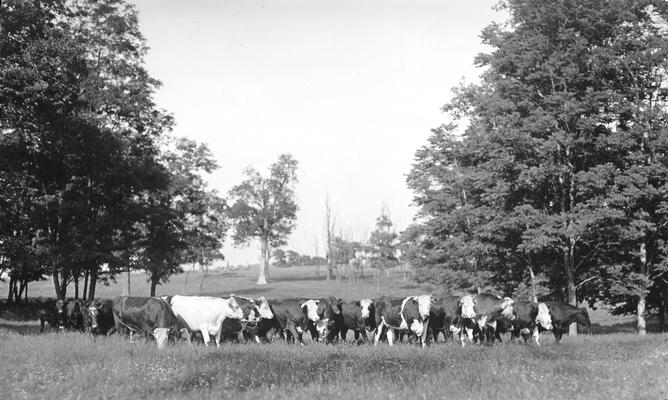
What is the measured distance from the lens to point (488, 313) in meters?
20.7

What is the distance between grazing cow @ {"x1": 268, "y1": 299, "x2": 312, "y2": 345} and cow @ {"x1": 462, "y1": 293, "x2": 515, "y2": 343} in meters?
5.87

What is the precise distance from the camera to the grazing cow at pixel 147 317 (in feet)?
58.9

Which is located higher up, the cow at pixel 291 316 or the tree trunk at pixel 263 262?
the tree trunk at pixel 263 262

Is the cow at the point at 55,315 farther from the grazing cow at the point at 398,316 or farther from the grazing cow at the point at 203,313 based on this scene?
the grazing cow at the point at 398,316

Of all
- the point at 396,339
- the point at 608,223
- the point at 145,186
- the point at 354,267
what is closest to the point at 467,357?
the point at 396,339

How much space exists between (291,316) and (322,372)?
27.8 feet

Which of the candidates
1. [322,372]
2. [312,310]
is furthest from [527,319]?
[322,372]

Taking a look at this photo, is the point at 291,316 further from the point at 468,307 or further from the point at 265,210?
the point at 265,210

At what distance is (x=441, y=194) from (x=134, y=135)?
67.0 feet

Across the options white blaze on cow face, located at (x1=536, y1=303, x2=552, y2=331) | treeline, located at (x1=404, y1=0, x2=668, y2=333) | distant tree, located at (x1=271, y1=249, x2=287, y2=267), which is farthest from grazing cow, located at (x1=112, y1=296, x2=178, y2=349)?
distant tree, located at (x1=271, y1=249, x2=287, y2=267)

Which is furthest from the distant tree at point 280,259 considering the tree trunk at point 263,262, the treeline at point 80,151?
the treeline at point 80,151

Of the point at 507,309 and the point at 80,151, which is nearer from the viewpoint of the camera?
the point at 507,309

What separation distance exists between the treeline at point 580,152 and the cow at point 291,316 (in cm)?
1063

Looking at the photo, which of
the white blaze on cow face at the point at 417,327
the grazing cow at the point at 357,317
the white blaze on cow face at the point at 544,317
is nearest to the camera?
the white blaze on cow face at the point at 417,327
